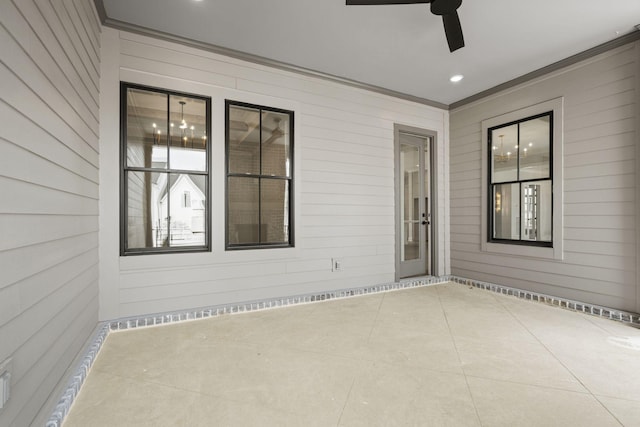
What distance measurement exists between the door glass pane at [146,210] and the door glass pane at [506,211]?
14.3 feet

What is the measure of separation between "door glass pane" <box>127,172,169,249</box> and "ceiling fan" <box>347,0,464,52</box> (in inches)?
96.5

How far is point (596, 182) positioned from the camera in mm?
3336

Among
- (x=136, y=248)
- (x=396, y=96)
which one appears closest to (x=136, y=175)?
(x=136, y=248)

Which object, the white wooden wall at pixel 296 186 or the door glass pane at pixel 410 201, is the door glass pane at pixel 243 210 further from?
the door glass pane at pixel 410 201

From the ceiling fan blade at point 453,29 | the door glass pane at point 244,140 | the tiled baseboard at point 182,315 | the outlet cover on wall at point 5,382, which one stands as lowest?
the tiled baseboard at point 182,315

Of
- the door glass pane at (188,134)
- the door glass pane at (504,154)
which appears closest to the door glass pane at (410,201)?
the door glass pane at (504,154)

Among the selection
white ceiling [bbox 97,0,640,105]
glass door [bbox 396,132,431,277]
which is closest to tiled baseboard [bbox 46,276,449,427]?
glass door [bbox 396,132,431,277]

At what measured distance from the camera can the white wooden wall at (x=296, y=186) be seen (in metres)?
2.88

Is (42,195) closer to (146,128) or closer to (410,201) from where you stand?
(146,128)

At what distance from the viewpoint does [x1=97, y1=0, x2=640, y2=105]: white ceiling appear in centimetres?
272

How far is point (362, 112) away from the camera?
430 cm

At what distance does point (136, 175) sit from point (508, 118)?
4667 millimetres

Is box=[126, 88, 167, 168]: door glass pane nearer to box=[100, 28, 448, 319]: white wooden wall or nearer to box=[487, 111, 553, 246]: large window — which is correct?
box=[100, 28, 448, 319]: white wooden wall

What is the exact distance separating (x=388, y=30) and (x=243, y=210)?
2431 millimetres
